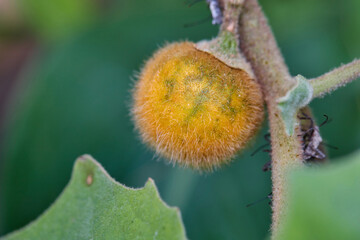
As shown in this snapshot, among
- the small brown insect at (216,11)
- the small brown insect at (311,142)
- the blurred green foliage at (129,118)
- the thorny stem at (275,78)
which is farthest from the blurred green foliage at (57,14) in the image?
the small brown insect at (311,142)

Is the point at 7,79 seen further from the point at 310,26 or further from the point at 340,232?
the point at 340,232

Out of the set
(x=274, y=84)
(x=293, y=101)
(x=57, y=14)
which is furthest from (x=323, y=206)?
(x=57, y=14)

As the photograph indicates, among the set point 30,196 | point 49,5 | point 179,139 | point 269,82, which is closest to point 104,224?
point 179,139

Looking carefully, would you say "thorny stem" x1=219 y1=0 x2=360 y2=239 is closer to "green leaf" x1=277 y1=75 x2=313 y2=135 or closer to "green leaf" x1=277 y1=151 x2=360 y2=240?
"green leaf" x1=277 y1=75 x2=313 y2=135

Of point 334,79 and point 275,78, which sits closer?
point 334,79

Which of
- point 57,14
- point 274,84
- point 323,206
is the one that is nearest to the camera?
point 323,206

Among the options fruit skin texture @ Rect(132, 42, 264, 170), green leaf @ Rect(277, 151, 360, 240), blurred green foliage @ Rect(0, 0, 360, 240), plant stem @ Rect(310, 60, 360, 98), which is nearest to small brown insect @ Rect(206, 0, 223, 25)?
fruit skin texture @ Rect(132, 42, 264, 170)

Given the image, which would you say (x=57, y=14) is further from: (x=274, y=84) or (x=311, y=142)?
(x=311, y=142)
